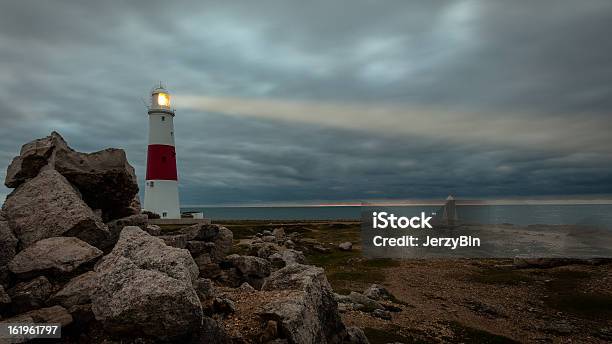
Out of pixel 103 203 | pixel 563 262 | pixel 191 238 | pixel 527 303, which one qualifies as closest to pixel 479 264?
pixel 563 262

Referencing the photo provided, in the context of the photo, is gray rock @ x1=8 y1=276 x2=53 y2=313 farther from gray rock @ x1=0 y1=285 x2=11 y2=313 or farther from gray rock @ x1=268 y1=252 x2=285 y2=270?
gray rock @ x1=268 y1=252 x2=285 y2=270

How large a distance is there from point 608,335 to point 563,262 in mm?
25300

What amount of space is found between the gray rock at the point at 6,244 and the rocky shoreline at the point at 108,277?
0.03 metres

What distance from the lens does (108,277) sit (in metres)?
9.70

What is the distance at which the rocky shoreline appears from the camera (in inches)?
365

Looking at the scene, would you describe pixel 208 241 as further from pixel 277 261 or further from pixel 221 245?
pixel 277 261

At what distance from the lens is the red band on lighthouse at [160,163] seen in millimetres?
51344

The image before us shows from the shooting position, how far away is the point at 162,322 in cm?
908

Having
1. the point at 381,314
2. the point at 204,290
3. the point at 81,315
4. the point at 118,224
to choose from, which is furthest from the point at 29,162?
the point at 381,314

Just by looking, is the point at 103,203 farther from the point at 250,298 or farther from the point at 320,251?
the point at 320,251

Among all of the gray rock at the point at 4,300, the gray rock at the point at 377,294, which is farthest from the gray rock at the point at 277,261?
the gray rock at the point at 4,300

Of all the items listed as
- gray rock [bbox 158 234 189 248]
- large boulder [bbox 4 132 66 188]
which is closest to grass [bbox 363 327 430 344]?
gray rock [bbox 158 234 189 248]

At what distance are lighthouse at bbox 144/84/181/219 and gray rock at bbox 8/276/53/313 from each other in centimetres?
4265

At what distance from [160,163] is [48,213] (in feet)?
132
